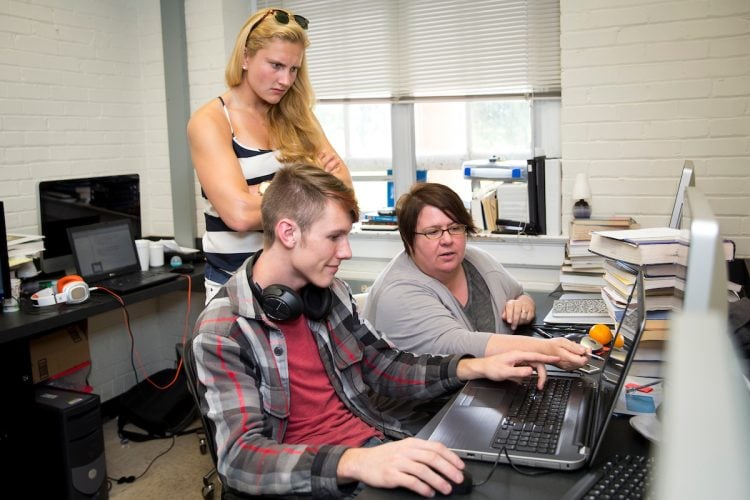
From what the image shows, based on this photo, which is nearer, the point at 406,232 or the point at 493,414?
the point at 493,414

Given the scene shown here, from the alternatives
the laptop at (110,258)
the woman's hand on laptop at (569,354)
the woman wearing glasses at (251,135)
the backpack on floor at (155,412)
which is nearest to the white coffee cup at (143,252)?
the laptop at (110,258)

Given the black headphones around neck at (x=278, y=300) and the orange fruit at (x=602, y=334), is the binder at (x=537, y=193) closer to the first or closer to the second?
the orange fruit at (x=602, y=334)

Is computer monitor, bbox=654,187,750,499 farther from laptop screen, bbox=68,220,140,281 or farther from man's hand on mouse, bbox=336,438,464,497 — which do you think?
laptop screen, bbox=68,220,140,281

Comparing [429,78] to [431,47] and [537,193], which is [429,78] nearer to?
[431,47]

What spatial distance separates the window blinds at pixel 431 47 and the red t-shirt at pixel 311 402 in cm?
240

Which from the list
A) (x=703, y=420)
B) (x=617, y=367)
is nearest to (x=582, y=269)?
(x=617, y=367)

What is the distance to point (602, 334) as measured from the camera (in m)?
1.93

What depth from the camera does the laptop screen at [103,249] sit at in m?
3.29

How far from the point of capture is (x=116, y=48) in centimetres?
387

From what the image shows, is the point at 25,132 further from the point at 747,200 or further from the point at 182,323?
the point at 747,200

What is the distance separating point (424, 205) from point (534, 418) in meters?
0.89

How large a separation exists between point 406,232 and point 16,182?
2.11 m

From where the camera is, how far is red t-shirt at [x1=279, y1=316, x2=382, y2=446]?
62.0 inches

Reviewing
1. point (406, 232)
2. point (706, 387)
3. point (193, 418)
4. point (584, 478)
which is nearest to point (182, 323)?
point (193, 418)
